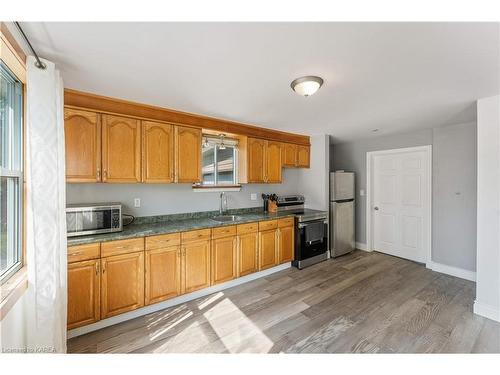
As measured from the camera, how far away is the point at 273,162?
3766 millimetres

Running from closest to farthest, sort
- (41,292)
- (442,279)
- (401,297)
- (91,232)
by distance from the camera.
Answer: (41,292)
(91,232)
(401,297)
(442,279)

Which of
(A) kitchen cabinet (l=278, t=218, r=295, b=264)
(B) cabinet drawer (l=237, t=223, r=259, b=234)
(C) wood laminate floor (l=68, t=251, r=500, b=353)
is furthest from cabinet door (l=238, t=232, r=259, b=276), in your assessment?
(A) kitchen cabinet (l=278, t=218, r=295, b=264)

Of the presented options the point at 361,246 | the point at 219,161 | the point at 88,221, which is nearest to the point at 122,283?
the point at 88,221

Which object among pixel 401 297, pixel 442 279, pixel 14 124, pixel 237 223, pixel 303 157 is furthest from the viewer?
pixel 303 157

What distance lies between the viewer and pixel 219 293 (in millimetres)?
2826

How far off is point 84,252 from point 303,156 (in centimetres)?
355

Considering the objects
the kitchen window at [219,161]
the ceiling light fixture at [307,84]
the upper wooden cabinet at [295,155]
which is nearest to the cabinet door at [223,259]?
the kitchen window at [219,161]

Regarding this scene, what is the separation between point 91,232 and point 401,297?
359 centimetres

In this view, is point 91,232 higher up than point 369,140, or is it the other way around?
point 369,140

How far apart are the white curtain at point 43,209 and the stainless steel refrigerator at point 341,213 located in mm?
3872

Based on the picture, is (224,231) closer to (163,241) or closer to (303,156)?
(163,241)
